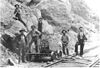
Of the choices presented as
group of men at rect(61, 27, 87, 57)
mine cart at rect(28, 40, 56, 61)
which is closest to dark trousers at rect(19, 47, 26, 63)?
mine cart at rect(28, 40, 56, 61)

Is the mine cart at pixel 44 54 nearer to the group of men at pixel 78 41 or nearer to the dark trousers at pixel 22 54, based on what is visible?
the dark trousers at pixel 22 54

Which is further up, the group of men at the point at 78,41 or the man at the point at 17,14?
the man at the point at 17,14

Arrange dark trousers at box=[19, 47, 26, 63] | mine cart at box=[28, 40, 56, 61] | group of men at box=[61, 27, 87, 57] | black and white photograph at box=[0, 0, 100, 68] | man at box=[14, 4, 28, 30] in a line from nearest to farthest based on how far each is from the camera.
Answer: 1. black and white photograph at box=[0, 0, 100, 68]
2. dark trousers at box=[19, 47, 26, 63]
3. mine cart at box=[28, 40, 56, 61]
4. man at box=[14, 4, 28, 30]
5. group of men at box=[61, 27, 87, 57]

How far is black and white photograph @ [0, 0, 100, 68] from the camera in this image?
7.76m

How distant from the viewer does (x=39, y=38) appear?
8.73 metres

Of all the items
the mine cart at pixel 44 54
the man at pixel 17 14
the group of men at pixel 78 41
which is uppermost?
the man at pixel 17 14

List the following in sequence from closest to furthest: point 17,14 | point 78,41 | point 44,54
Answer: point 44,54 → point 17,14 → point 78,41

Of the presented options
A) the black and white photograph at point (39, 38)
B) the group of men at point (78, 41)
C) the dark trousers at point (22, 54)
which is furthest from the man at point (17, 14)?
the group of men at point (78, 41)

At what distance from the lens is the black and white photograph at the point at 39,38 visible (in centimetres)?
776

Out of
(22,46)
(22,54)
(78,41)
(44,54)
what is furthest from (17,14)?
(78,41)

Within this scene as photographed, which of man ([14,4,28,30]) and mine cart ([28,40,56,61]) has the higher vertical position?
man ([14,4,28,30])

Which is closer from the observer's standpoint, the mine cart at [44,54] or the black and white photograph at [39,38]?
the black and white photograph at [39,38]

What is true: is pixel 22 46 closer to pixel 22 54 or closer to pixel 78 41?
pixel 22 54

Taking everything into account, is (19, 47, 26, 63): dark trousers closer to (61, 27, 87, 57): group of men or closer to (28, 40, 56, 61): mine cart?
(28, 40, 56, 61): mine cart
